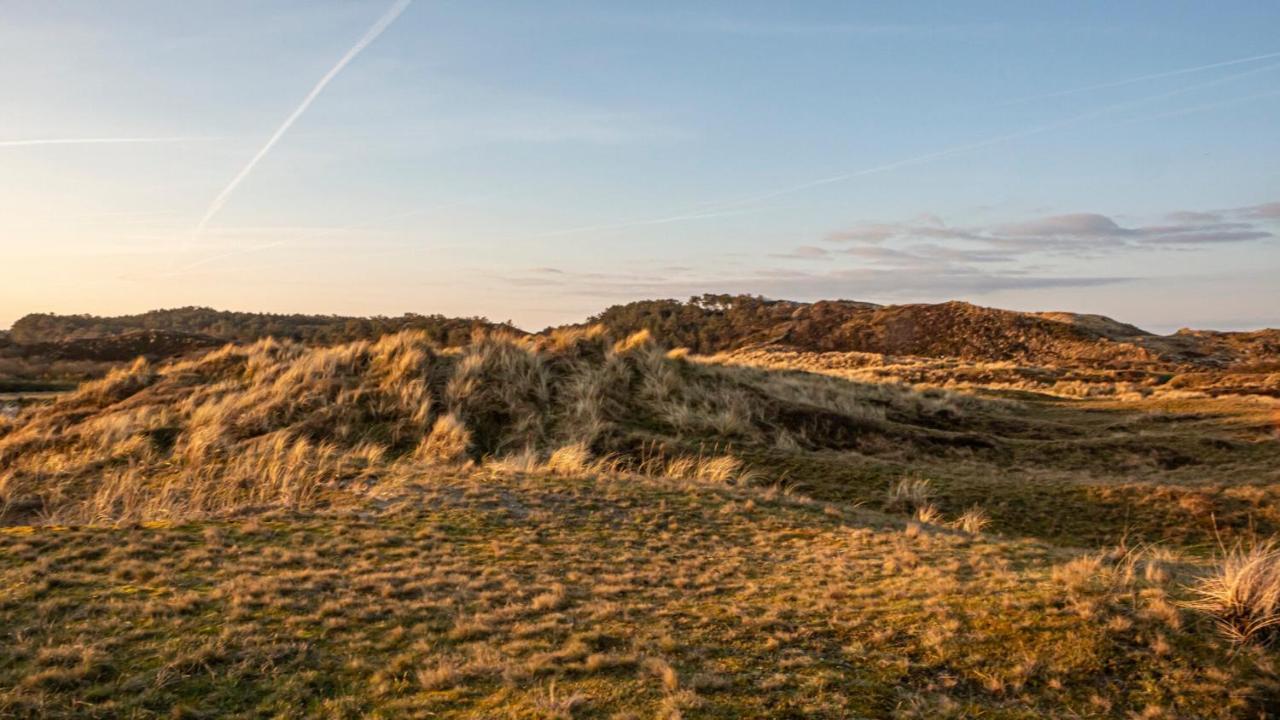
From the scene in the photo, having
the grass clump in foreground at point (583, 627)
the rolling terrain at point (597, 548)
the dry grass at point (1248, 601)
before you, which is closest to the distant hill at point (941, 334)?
the rolling terrain at point (597, 548)

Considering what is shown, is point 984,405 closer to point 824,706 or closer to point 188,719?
point 824,706

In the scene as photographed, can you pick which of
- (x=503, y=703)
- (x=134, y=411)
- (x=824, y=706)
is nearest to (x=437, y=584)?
(x=503, y=703)

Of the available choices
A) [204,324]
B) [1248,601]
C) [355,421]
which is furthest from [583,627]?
[204,324]

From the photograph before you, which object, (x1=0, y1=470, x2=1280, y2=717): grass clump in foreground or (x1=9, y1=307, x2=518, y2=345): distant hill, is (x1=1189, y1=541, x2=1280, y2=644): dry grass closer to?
(x1=0, y1=470, x2=1280, y2=717): grass clump in foreground

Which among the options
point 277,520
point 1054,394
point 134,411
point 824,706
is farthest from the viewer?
point 1054,394

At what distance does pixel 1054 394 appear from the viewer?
109 ft

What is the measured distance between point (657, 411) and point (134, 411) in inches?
470

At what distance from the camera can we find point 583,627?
19.0 ft

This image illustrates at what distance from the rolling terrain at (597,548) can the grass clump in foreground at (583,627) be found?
0.03 meters

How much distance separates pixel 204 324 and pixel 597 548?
86250 millimetres

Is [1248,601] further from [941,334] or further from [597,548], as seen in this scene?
[941,334]

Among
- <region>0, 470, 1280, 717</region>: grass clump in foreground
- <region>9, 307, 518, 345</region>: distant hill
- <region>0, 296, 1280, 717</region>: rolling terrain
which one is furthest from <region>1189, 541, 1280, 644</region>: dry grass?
<region>9, 307, 518, 345</region>: distant hill

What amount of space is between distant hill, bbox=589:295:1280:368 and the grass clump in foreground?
4235 cm

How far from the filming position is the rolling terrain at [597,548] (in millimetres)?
4699
